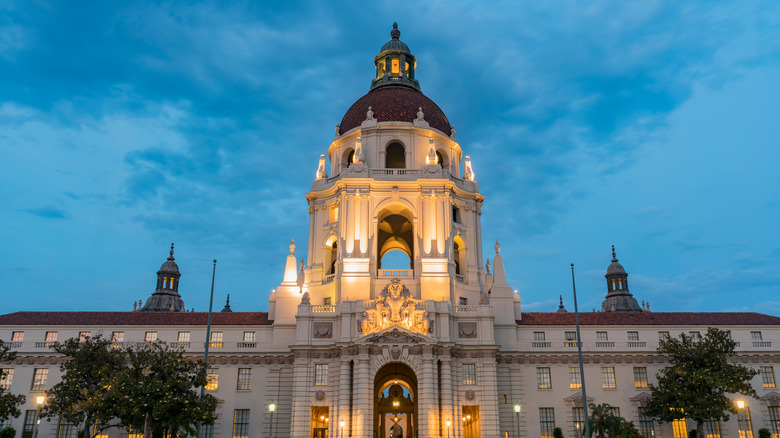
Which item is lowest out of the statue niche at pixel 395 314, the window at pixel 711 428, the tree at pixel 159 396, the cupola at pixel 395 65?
the window at pixel 711 428

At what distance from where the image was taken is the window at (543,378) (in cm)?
6322

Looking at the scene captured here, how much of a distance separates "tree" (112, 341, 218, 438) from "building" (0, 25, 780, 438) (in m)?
10.5

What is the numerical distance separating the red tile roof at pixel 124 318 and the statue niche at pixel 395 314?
511 inches

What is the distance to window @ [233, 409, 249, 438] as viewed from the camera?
61094mm

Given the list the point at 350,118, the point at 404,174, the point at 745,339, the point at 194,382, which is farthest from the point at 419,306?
the point at 745,339

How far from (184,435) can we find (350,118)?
130ft

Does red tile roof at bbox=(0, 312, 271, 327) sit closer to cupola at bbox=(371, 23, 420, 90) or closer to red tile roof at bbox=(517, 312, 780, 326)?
red tile roof at bbox=(517, 312, 780, 326)

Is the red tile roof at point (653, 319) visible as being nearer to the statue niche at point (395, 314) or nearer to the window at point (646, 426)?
the window at point (646, 426)

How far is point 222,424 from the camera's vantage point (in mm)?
61188

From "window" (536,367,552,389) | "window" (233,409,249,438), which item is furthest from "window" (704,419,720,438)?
"window" (233,409,249,438)

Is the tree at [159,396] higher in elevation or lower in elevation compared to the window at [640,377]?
lower

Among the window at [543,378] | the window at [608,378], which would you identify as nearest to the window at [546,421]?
the window at [543,378]

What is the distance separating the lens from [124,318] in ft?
218

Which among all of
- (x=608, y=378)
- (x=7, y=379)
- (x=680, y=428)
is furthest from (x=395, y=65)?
(x=7, y=379)
